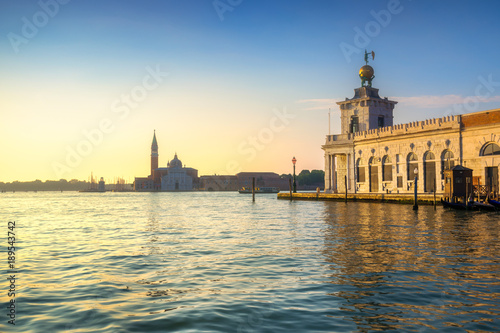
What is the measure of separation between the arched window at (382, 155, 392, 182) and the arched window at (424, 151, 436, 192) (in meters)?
4.86

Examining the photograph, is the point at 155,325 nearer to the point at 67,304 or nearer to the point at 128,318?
the point at 128,318

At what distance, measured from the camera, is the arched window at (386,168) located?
47469 millimetres

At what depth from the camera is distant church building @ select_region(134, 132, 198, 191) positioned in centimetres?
18025

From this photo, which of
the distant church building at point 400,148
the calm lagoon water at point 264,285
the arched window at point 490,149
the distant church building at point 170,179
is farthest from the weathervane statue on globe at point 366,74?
the distant church building at point 170,179

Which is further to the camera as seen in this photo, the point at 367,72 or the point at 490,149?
the point at 367,72

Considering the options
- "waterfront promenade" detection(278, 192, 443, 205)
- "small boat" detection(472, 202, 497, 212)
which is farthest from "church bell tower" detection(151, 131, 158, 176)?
"small boat" detection(472, 202, 497, 212)

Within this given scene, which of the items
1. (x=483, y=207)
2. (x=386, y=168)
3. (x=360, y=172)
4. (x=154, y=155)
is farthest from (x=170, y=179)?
(x=483, y=207)

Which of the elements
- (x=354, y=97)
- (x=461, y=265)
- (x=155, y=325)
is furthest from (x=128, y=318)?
(x=354, y=97)

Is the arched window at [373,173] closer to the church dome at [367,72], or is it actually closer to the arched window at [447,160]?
the arched window at [447,160]

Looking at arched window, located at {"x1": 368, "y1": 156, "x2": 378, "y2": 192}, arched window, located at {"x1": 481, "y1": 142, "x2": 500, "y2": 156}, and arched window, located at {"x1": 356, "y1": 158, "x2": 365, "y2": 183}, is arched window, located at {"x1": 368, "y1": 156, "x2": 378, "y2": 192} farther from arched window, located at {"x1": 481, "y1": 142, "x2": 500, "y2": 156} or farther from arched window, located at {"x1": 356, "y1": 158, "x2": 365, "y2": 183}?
arched window, located at {"x1": 481, "y1": 142, "x2": 500, "y2": 156}

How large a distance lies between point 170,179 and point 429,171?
146645 mm

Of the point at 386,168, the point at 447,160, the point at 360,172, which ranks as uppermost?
the point at 447,160

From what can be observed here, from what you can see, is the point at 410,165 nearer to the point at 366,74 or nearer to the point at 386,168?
the point at 386,168

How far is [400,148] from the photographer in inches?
1799
